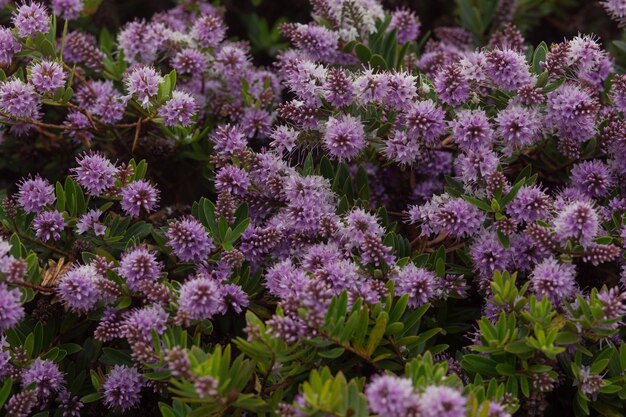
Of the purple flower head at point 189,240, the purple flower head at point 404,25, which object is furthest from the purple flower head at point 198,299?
the purple flower head at point 404,25

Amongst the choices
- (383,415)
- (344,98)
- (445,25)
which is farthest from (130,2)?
(383,415)

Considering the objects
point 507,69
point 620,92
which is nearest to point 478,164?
point 507,69

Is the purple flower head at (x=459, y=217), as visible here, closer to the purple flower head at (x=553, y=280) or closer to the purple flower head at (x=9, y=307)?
the purple flower head at (x=553, y=280)

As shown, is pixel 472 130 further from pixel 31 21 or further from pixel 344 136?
pixel 31 21

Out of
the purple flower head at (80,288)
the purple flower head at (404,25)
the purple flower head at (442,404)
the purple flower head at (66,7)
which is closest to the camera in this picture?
the purple flower head at (442,404)

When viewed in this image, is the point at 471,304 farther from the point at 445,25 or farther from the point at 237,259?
the point at 445,25

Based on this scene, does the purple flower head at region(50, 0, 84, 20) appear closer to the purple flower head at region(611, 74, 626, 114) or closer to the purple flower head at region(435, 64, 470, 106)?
the purple flower head at region(435, 64, 470, 106)
